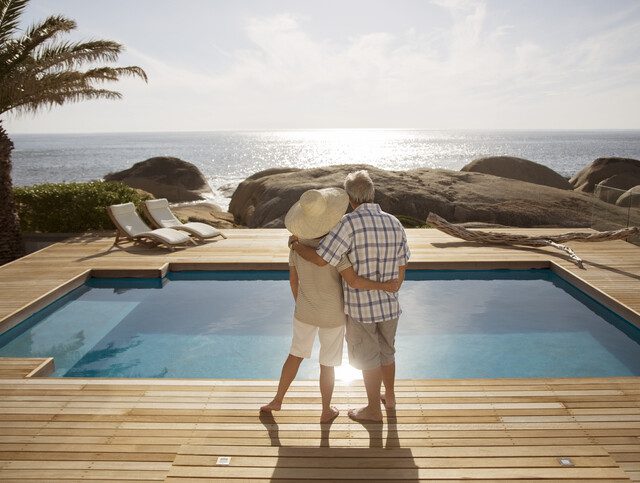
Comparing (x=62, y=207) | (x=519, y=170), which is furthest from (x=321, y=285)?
(x=519, y=170)

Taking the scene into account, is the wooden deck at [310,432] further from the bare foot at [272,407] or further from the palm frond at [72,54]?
the palm frond at [72,54]

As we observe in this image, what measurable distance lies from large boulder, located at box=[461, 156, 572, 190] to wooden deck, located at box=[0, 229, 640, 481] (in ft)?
75.6

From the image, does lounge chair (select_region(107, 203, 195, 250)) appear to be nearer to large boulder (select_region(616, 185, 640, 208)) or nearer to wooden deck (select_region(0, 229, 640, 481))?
wooden deck (select_region(0, 229, 640, 481))

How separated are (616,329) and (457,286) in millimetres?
2699

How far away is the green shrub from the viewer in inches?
495

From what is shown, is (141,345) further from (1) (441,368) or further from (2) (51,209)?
(2) (51,209)

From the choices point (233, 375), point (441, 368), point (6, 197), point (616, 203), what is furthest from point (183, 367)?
point (616, 203)

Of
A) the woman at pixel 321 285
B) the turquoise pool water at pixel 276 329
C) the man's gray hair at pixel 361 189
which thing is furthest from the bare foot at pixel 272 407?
the turquoise pool water at pixel 276 329

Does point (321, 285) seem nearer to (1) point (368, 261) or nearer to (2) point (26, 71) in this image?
(1) point (368, 261)

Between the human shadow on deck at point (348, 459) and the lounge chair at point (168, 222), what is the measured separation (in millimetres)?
8021

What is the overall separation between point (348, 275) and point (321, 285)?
0.80 feet

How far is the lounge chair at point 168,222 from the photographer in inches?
460

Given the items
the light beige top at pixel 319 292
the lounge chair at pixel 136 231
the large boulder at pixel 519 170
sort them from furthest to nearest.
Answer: the large boulder at pixel 519 170 → the lounge chair at pixel 136 231 → the light beige top at pixel 319 292

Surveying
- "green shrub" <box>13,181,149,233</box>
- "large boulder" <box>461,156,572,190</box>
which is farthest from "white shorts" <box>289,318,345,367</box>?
"large boulder" <box>461,156,572,190</box>
